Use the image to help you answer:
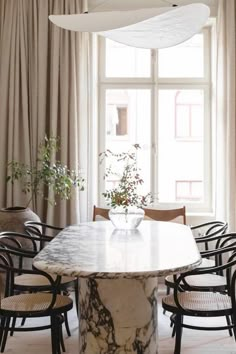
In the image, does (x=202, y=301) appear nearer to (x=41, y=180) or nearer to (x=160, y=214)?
(x=160, y=214)

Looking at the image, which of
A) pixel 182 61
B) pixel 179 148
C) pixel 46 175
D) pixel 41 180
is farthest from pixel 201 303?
pixel 182 61

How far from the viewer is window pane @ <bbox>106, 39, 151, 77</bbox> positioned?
4926 millimetres

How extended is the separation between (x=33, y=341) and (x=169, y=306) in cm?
108

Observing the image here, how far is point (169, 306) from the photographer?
271cm

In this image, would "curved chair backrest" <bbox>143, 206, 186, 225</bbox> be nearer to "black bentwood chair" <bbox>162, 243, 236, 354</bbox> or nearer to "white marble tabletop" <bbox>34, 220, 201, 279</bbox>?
"white marble tabletop" <bbox>34, 220, 201, 279</bbox>

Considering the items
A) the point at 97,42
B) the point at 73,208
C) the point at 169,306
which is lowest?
the point at 169,306

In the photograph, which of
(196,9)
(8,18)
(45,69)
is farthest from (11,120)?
(196,9)

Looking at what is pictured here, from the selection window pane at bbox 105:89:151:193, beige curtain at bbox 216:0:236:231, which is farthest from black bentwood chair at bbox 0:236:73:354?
window pane at bbox 105:89:151:193

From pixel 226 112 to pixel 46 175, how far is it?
1772mm

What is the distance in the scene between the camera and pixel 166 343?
3186 mm

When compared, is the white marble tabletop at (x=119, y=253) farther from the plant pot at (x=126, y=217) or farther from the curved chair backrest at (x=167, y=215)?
the curved chair backrest at (x=167, y=215)

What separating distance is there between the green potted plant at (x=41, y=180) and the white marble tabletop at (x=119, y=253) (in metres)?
0.82

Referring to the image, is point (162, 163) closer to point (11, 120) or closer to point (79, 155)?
point (79, 155)

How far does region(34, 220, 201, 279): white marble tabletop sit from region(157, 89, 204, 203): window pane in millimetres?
1616
